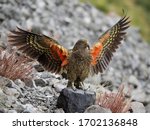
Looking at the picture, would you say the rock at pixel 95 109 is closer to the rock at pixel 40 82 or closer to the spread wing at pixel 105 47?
the spread wing at pixel 105 47

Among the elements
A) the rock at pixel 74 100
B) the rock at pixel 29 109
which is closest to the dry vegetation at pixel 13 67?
the rock at pixel 29 109

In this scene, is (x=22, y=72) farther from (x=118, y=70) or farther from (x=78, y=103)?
(x=118, y=70)

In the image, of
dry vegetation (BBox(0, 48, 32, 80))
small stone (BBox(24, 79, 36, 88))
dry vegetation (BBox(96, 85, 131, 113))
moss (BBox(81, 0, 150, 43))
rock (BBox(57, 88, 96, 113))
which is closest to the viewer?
rock (BBox(57, 88, 96, 113))

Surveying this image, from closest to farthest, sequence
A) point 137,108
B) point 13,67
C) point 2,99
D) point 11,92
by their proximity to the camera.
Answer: point 2,99 → point 11,92 → point 13,67 → point 137,108

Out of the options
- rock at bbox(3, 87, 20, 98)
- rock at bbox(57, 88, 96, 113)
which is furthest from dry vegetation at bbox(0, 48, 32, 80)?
rock at bbox(57, 88, 96, 113)

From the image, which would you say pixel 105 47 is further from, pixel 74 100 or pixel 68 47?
pixel 68 47

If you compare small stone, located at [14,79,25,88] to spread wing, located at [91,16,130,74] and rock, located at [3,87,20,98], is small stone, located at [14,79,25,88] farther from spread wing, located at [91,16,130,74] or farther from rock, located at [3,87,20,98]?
spread wing, located at [91,16,130,74]

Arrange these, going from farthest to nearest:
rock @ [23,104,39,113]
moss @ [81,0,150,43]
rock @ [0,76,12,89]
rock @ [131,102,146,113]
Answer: moss @ [81,0,150,43] → rock @ [131,102,146,113] → rock @ [0,76,12,89] → rock @ [23,104,39,113]

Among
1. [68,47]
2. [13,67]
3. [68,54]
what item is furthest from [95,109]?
[68,47]
